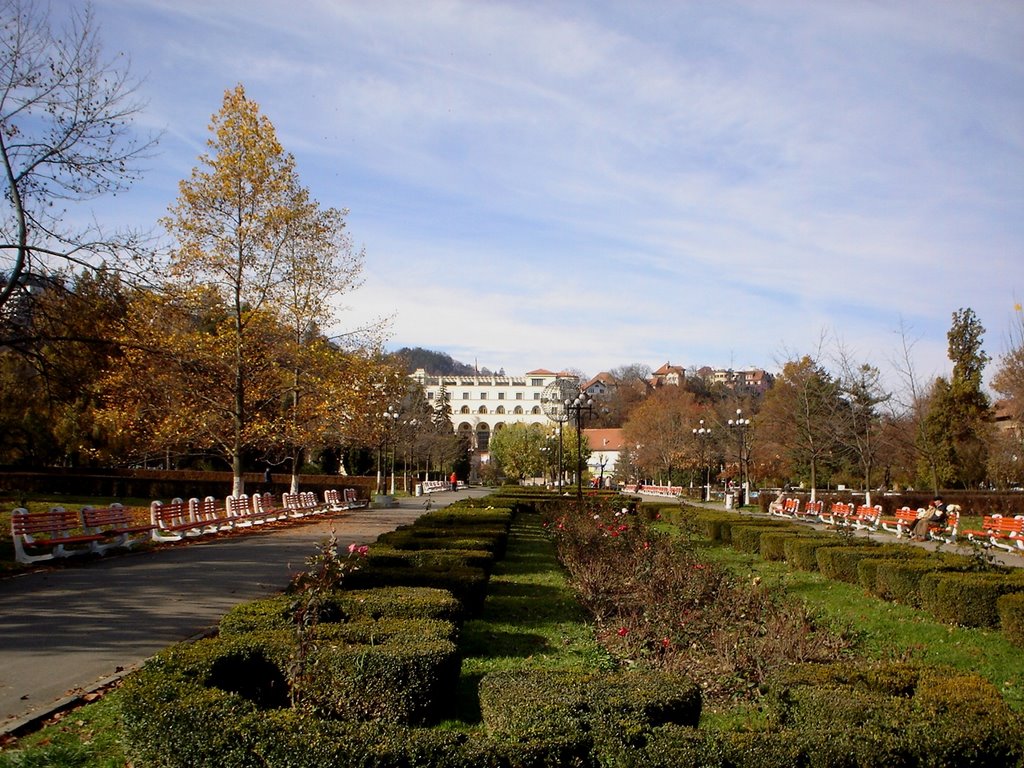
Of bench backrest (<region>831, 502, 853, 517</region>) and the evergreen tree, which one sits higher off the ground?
→ the evergreen tree

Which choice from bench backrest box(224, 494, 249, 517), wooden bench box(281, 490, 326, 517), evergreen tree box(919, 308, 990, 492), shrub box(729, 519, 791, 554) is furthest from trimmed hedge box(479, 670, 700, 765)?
evergreen tree box(919, 308, 990, 492)

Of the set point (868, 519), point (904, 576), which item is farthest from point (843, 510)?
point (904, 576)

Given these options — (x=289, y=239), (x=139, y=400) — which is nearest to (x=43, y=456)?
(x=139, y=400)

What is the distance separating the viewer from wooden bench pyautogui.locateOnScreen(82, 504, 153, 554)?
14.2 metres

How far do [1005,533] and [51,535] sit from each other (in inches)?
740

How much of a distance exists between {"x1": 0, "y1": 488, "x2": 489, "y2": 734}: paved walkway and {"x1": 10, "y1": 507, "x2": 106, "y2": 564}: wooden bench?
1.26ft

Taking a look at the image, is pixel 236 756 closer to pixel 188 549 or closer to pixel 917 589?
pixel 917 589

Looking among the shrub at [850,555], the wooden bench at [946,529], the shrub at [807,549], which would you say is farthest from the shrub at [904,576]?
the wooden bench at [946,529]

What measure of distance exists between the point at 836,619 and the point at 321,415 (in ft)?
53.3

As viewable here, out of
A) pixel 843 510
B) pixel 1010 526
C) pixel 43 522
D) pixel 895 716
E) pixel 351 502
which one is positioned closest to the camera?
pixel 895 716

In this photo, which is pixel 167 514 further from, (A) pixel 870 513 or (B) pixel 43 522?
(A) pixel 870 513

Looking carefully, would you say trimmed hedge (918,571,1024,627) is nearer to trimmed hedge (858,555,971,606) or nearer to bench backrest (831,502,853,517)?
trimmed hedge (858,555,971,606)

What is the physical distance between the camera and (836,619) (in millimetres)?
9891

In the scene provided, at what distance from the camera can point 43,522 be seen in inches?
512
